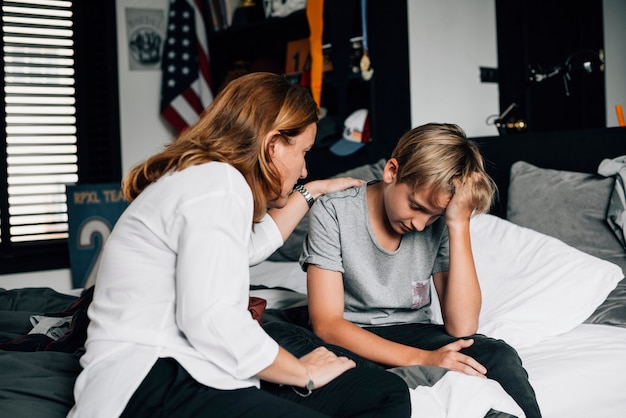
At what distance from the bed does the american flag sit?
154 centimetres

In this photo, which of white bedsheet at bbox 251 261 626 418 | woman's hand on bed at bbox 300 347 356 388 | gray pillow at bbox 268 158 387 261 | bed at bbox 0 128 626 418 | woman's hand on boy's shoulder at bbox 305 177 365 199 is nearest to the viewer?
woman's hand on bed at bbox 300 347 356 388

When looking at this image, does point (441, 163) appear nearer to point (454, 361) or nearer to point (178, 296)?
point (454, 361)

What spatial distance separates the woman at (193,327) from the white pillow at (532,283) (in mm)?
705

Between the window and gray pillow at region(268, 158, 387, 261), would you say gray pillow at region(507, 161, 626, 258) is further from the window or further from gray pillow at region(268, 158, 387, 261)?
the window

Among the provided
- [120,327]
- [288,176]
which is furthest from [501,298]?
[120,327]

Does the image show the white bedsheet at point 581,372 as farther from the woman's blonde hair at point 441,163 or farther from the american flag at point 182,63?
the american flag at point 182,63

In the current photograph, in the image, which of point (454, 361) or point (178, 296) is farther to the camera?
point (454, 361)

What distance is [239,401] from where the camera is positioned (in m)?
1.07

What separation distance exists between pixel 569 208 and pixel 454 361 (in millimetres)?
998

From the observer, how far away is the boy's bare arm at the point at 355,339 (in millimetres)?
1410

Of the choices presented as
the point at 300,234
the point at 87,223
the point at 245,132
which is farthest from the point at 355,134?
the point at 245,132

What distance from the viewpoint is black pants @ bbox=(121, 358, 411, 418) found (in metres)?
1.05

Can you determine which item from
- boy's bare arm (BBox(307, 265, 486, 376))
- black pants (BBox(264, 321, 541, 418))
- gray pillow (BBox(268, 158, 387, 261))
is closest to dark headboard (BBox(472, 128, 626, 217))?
gray pillow (BBox(268, 158, 387, 261))

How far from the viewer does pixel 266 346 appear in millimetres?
1095
